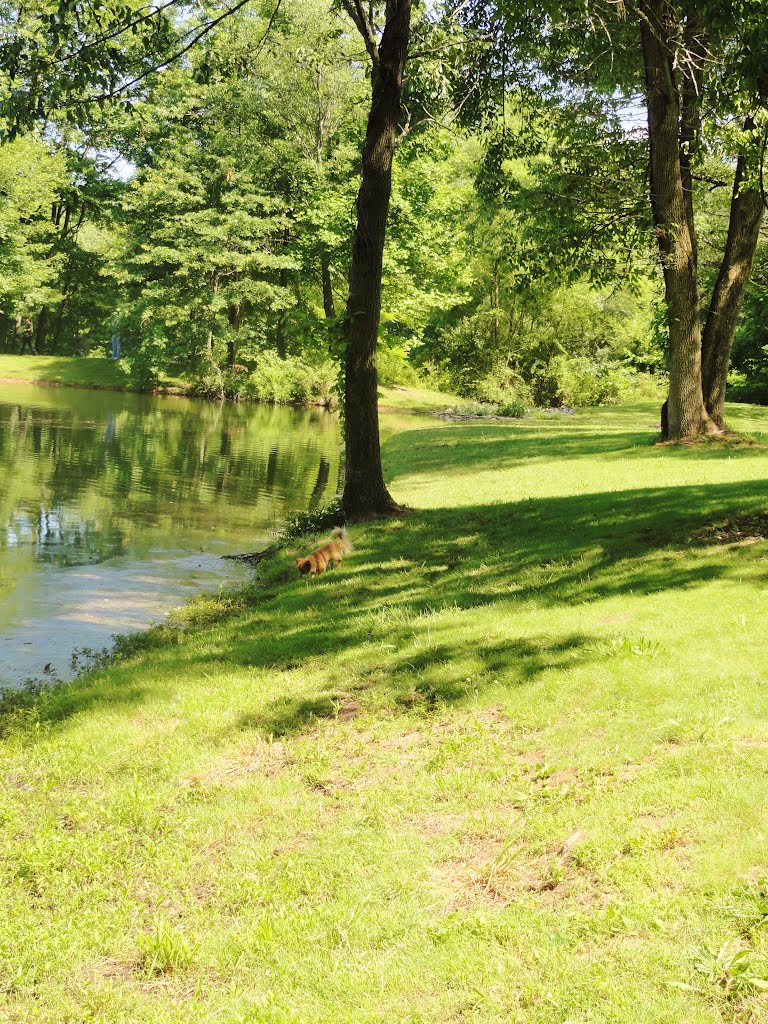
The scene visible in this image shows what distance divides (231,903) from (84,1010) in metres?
0.99

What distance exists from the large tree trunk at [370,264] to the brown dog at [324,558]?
165 centimetres

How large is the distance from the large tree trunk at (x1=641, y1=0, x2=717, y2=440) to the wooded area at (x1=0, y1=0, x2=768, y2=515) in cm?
5

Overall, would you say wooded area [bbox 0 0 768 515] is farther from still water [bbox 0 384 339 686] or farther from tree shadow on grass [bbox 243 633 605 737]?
tree shadow on grass [bbox 243 633 605 737]

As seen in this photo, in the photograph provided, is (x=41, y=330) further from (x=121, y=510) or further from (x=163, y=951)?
(x=163, y=951)

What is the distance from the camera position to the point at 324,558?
12156mm

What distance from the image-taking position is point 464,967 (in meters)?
4.18

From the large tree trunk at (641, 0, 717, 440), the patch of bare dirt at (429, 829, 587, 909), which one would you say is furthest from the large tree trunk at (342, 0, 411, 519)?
the patch of bare dirt at (429, 829, 587, 909)

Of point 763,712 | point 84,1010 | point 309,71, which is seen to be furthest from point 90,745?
point 309,71

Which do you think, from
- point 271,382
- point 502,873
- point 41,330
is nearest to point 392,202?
point 271,382

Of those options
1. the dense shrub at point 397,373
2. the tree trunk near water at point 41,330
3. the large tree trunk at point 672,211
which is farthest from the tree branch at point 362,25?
the tree trunk near water at point 41,330

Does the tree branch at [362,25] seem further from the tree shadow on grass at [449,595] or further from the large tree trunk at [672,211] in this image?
the tree shadow on grass at [449,595]

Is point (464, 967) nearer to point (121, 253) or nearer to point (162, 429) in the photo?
point (162, 429)

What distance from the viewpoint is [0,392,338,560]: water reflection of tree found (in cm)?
1812

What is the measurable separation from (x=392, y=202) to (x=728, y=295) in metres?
30.0
